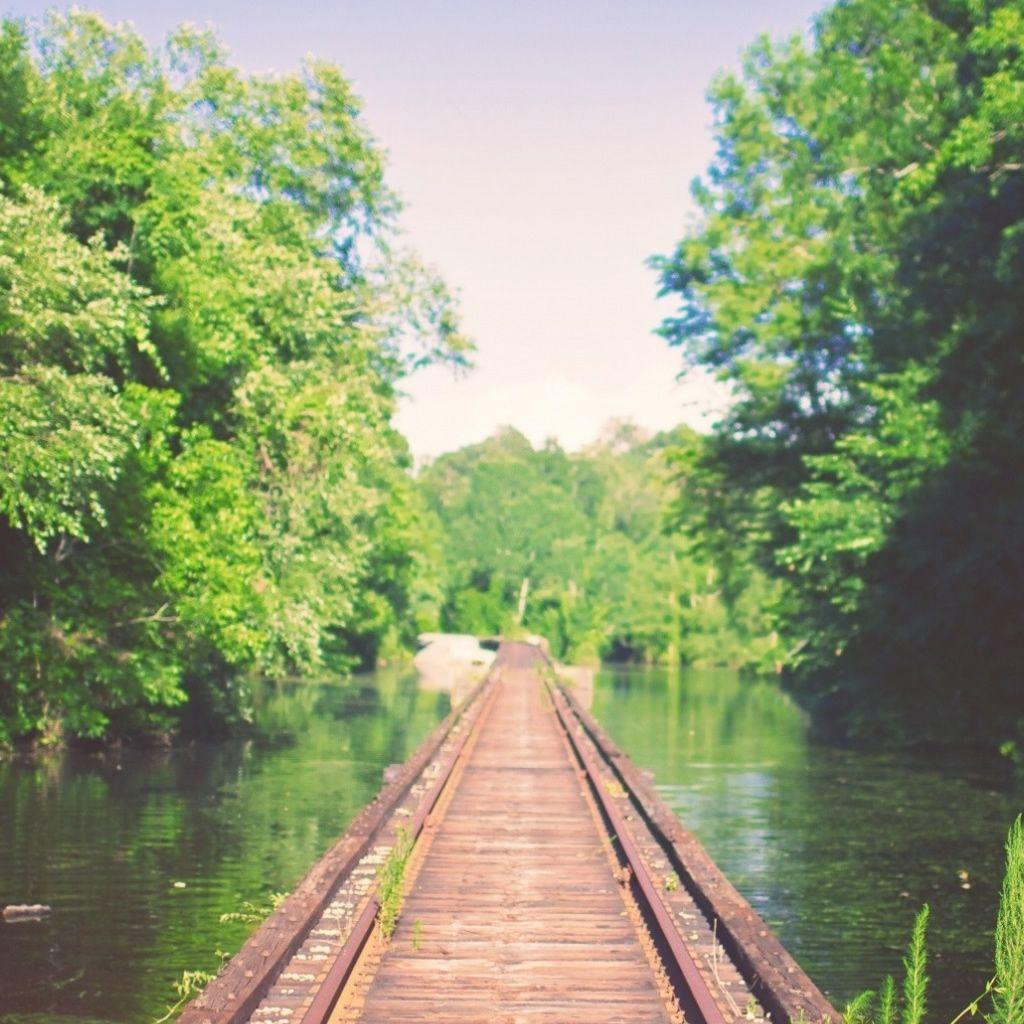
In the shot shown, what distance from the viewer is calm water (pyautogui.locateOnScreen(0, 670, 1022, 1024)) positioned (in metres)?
9.94

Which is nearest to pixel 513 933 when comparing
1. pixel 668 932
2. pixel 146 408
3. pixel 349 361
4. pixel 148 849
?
pixel 668 932

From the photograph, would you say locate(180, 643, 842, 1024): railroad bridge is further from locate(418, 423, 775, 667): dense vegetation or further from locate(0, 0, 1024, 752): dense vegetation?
locate(418, 423, 775, 667): dense vegetation

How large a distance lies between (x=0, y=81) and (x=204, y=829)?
1157 centimetres

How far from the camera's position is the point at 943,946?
36.0 ft

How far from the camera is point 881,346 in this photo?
29000mm

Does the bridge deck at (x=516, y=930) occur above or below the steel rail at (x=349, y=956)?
below

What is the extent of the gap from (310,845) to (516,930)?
6.59 metres

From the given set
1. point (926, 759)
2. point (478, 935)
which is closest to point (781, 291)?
point (926, 759)

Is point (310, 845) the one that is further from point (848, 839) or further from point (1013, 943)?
point (1013, 943)

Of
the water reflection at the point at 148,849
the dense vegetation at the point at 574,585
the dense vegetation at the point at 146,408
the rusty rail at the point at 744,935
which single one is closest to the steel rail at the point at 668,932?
the rusty rail at the point at 744,935

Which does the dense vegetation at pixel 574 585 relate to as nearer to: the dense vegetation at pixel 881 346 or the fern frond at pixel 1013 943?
the dense vegetation at pixel 881 346

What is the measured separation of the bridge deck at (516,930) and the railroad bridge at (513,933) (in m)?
0.02

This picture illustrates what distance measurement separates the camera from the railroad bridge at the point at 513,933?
270 inches

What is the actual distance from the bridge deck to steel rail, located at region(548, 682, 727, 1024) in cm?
15
